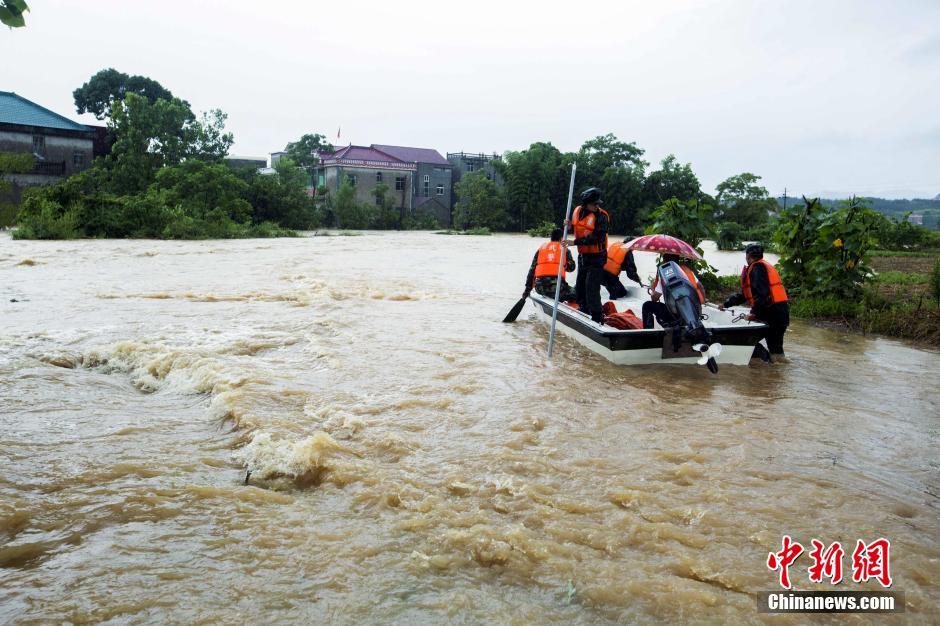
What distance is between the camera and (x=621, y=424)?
19.1 ft

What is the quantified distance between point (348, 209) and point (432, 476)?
4035 centimetres

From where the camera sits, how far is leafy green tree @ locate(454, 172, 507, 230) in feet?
158

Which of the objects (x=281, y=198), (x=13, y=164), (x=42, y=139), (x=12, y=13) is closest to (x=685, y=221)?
(x=12, y=13)

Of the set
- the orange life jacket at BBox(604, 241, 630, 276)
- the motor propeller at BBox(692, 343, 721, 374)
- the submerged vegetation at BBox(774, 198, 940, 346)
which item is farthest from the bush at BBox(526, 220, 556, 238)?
the motor propeller at BBox(692, 343, 721, 374)

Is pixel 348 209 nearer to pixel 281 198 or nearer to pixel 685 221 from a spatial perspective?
pixel 281 198

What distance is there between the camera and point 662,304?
25.7 feet

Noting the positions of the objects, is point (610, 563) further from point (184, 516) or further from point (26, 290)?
point (26, 290)

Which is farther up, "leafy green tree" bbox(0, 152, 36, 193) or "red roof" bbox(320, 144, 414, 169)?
"red roof" bbox(320, 144, 414, 169)

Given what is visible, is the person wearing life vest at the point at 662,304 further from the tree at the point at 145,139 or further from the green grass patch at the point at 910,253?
the tree at the point at 145,139

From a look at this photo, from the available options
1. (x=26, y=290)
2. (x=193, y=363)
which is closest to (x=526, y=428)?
(x=193, y=363)

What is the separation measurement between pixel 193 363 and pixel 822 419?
6.51 m

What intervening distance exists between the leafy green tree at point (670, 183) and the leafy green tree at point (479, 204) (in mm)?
12222

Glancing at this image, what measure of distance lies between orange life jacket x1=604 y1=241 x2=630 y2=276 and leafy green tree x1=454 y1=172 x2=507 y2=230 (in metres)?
39.3

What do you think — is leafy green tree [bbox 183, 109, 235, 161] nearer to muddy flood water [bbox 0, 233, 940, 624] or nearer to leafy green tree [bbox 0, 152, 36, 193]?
leafy green tree [bbox 0, 152, 36, 193]
